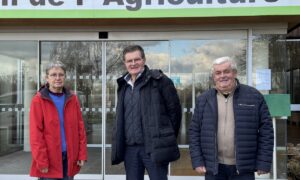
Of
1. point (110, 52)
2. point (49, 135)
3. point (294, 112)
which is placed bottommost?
point (294, 112)

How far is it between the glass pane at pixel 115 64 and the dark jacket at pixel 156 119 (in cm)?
341

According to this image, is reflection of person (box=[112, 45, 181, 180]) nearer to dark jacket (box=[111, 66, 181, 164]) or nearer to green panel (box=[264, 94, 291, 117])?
dark jacket (box=[111, 66, 181, 164])

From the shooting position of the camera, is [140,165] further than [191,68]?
No

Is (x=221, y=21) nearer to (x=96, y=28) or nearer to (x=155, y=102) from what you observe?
(x=96, y=28)

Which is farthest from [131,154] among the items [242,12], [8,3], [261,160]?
[8,3]

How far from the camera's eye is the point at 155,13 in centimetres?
611

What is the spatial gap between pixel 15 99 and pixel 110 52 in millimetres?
1993

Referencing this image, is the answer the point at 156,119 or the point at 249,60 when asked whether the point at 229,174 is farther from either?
the point at 249,60

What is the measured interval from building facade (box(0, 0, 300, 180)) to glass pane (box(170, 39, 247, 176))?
18mm

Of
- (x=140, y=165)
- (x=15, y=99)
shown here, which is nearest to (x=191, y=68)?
(x=15, y=99)

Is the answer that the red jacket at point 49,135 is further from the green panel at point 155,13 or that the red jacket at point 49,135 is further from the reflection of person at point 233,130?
the green panel at point 155,13

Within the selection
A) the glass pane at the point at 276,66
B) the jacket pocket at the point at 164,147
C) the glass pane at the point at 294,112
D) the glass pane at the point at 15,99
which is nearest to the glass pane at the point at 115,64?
the glass pane at the point at 15,99

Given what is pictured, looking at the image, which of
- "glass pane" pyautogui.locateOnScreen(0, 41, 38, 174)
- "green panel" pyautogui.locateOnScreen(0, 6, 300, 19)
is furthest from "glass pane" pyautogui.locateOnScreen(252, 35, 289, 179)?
"glass pane" pyautogui.locateOnScreen(0, 41, 38, 174)

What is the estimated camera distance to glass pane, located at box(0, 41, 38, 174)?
7633 mm
